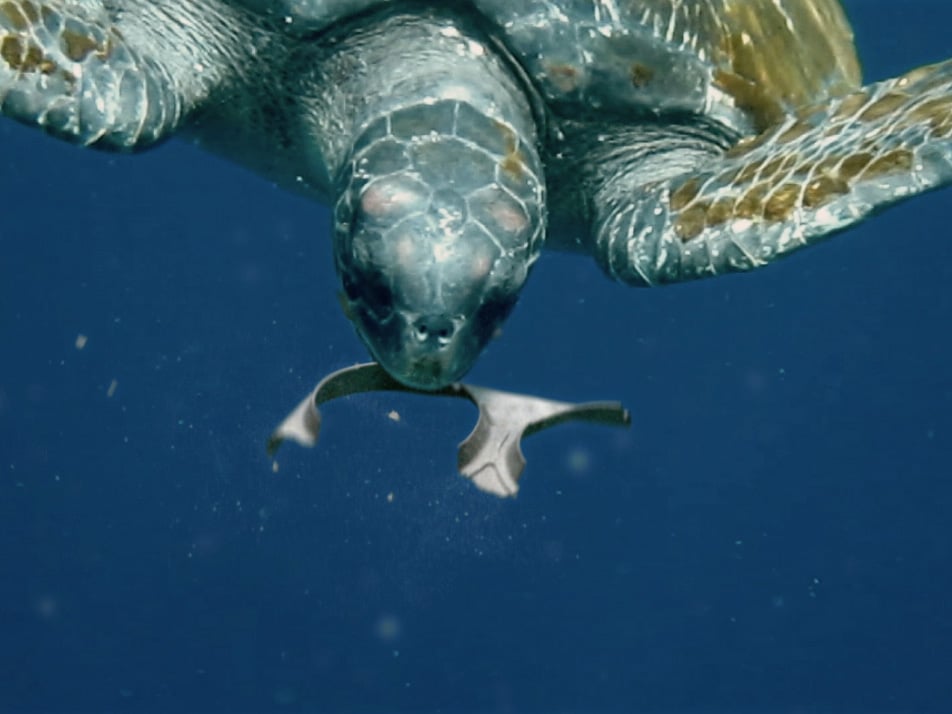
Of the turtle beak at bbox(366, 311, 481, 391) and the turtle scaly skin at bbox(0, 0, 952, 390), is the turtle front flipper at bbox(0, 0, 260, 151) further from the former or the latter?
the turtle beak at bbox(366, 311, 481, 391)

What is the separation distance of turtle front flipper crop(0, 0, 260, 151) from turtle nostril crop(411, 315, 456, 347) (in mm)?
1122

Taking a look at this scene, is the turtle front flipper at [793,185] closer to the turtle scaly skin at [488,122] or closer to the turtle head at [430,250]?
the turtle scaly skin at [488,122]

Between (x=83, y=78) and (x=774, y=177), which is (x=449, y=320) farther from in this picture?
(x=83, y=78)

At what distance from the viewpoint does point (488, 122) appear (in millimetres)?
2910

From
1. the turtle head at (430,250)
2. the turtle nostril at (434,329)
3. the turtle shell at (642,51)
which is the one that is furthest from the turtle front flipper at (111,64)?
the turtle nostril at (434,329)

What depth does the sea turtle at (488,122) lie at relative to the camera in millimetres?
2627

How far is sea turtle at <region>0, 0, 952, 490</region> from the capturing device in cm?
263

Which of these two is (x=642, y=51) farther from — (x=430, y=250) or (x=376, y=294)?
(x=376, y=294)

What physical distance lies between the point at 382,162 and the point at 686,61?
1112 millimetres

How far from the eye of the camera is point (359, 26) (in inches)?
127

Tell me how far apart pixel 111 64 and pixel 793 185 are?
1937 mm

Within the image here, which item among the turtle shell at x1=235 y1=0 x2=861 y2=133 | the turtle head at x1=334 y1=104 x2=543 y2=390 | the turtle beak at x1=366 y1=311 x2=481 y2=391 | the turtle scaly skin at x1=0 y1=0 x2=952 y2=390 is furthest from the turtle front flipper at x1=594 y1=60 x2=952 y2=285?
the turtle beak at x1=366 y1=311 x2=481 y2=391

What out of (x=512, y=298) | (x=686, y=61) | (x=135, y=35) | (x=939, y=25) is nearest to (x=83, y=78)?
(x=135, y=35)

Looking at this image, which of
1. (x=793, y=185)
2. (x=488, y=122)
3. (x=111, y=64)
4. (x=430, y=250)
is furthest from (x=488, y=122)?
(x=111, y=64)
